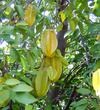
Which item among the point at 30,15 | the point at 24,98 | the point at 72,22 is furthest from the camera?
the point at 72,22

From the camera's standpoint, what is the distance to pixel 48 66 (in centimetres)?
171

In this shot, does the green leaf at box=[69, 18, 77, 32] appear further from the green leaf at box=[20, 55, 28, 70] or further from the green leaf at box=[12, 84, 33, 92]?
the green leaf at box=[12, 84, 33, 92]

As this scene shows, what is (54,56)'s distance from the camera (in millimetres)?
1790

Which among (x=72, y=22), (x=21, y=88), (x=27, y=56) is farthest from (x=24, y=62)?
(x=72, y=22)

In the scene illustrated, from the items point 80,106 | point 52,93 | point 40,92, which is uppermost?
point 40,92

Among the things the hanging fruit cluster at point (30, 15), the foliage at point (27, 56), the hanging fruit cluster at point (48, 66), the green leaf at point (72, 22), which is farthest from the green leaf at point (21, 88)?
the green leaf at point (72, 22)

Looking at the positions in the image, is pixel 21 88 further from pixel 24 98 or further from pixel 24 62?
pixel 24 62

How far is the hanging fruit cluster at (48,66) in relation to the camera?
1.60 metres

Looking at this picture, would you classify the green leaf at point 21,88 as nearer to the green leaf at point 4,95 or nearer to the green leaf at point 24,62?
the green leaf at point 4,95

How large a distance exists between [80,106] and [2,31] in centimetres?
72

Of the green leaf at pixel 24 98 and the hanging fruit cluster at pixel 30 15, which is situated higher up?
the hanging fruit cluster at pixel 30 15

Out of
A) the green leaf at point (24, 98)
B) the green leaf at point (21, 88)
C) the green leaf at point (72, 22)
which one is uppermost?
the green leaf at point (72, 22)

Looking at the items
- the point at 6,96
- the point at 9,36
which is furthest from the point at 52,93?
the point at 6,96

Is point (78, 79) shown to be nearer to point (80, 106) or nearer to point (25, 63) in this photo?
point (80, 106)
